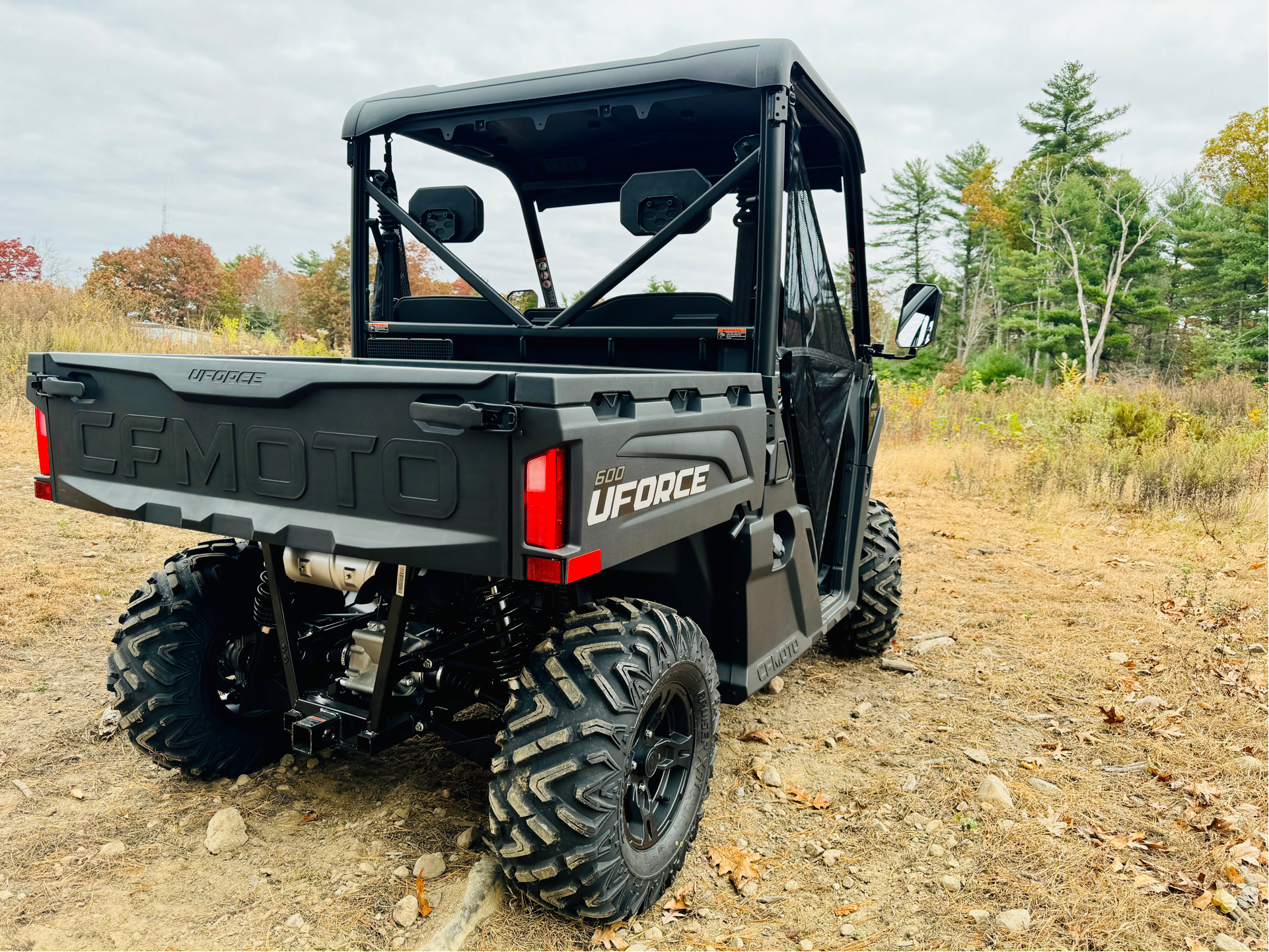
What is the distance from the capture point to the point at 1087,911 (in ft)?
8.07

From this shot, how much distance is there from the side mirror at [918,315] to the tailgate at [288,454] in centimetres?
245

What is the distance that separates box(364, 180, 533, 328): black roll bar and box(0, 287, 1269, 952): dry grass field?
5.88 feet

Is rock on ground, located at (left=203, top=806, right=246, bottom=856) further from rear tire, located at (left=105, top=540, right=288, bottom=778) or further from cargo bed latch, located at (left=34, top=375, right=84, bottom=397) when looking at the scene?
→ cargo bed latch, located at (left=34, top=375, right=84, bottom=397)

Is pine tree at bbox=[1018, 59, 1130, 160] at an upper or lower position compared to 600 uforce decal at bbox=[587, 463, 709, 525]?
upper

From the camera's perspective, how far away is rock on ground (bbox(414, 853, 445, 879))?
2.47 metres

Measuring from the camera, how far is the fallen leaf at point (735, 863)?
8.44ft

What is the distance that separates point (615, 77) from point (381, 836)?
2.59 m

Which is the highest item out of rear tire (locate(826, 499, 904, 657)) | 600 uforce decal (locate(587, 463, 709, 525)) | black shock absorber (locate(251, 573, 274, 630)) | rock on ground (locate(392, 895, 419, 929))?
600 uforce decal (locate(587, 463, 709, 525))

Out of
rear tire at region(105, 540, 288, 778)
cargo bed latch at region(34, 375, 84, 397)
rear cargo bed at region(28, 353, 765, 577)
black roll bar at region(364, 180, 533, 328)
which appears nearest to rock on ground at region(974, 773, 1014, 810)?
rear cargo bed at region(28, 353, 765, 577)

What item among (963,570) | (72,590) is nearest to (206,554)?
(72,590)

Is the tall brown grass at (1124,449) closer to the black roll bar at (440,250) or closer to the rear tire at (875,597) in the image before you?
the rear tire at (875,597)

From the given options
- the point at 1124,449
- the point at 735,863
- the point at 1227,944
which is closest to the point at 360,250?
the point at 735,863

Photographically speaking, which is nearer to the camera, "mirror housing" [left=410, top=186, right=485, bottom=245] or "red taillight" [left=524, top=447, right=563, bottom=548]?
"red taillight" [left=524, top=447, right=563, bottom=548]

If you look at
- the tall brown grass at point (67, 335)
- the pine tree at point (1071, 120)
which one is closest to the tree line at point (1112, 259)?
the pine tree at point (1071, 120)
